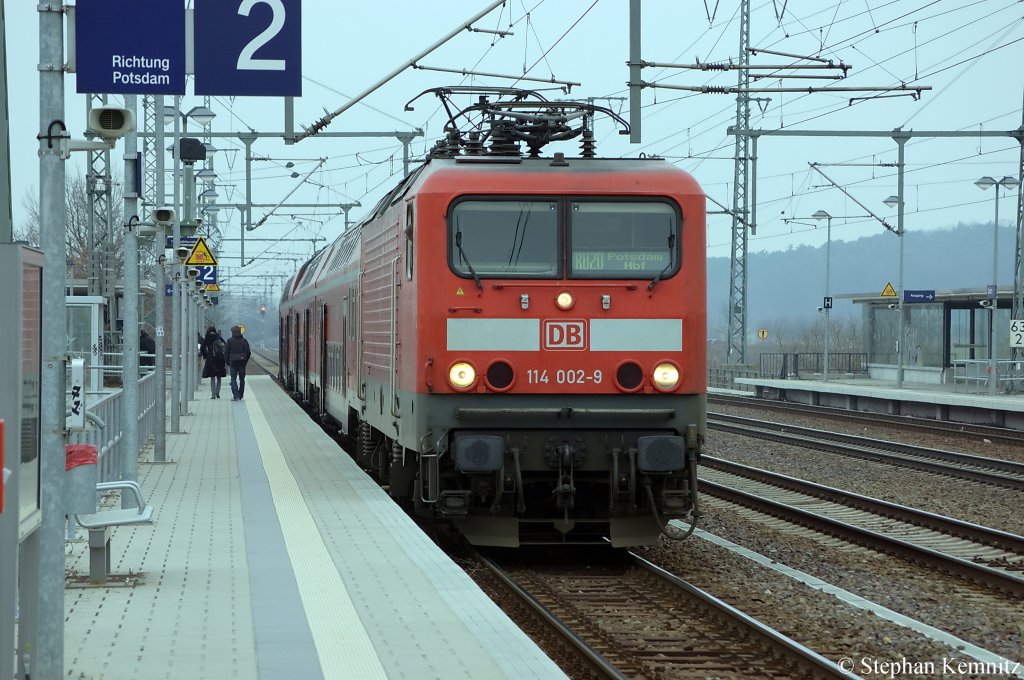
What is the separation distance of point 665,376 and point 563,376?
2.54 feet

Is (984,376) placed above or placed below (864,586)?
above

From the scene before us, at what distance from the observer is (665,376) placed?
34.0 feet

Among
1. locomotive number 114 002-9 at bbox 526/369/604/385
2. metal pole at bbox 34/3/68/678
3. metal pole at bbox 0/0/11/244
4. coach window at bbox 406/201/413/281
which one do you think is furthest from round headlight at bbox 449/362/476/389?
metal pole at bbox 34/3/68/678

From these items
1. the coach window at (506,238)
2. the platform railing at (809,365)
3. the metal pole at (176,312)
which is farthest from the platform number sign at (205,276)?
the platform railing at (809,365)

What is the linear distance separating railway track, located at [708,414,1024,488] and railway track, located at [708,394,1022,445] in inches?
77.0

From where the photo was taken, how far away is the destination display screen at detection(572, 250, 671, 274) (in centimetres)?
1050

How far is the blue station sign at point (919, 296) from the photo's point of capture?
→ 1401 inches

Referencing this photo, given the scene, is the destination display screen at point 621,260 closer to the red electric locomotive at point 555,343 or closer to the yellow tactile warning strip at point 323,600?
the red electric locomotive at point 555,343

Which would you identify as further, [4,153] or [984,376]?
[984,376]

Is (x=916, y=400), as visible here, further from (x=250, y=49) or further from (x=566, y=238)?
(x=250, y=49)

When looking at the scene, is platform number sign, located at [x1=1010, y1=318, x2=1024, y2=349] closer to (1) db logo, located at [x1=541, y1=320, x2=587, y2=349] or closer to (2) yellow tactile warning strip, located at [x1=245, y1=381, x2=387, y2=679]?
(2) yellow tactile warning strip, located at [x1=245, y1=381, x2=387, y2=679]

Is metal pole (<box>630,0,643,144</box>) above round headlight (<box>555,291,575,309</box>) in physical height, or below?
above

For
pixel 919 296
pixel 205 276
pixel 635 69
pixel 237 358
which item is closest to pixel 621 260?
pixel 635 69

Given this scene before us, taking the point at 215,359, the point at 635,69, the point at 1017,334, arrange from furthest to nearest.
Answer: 1. the point at 215,359
2. the point at 1017,334
3. the point at 635,69
